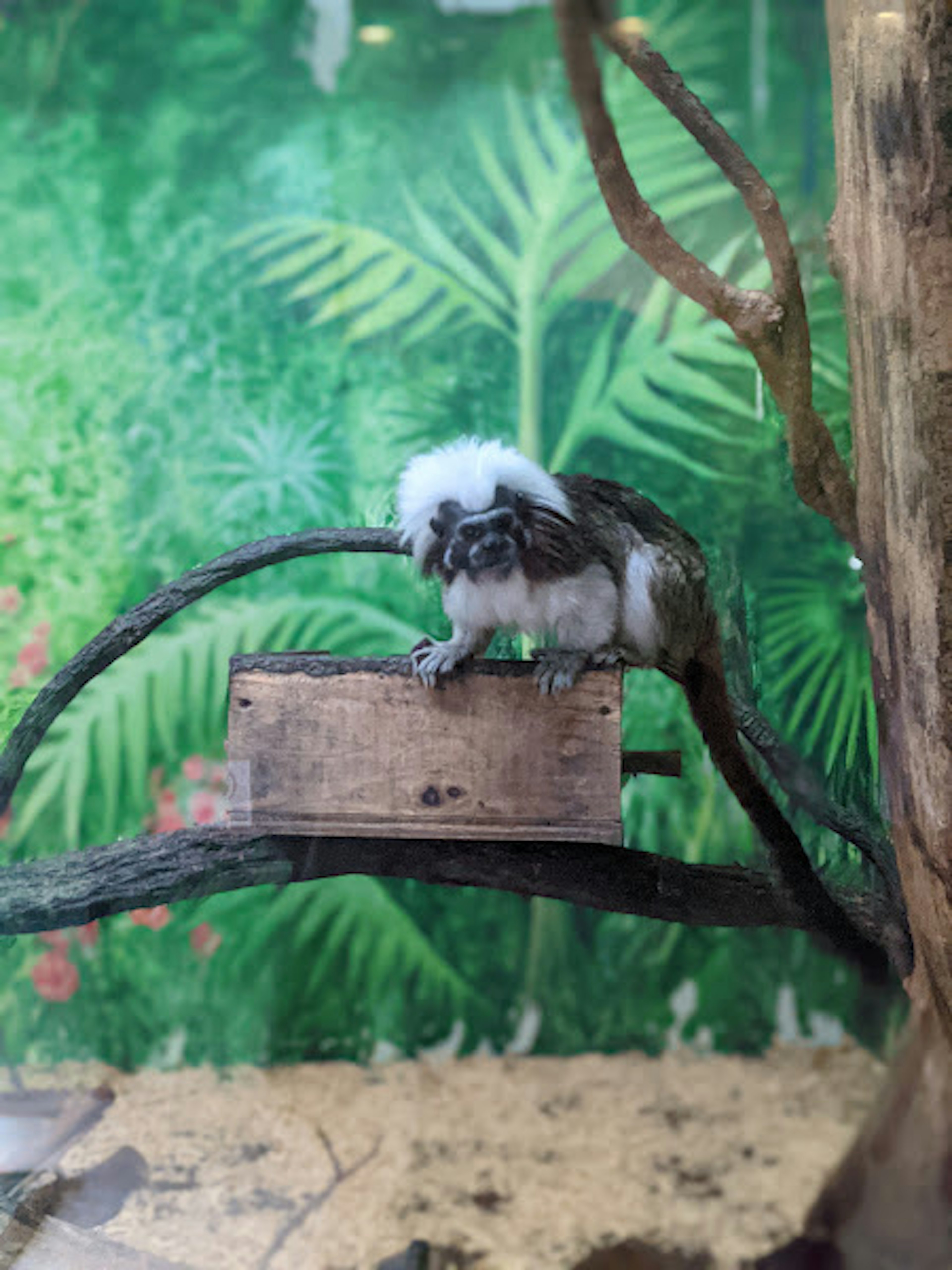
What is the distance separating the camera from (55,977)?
6.27 ft

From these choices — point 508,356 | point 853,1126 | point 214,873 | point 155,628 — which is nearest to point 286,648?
point 155,628

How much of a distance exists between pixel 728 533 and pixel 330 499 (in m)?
0.77

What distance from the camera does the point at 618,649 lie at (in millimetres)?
1929

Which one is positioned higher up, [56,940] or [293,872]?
[293,872]

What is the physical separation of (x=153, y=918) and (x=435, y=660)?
75 centimetres

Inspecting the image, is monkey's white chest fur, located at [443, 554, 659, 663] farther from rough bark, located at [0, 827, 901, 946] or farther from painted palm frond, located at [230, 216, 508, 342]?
painted palm frond, located at [230, 216, 508, 342]

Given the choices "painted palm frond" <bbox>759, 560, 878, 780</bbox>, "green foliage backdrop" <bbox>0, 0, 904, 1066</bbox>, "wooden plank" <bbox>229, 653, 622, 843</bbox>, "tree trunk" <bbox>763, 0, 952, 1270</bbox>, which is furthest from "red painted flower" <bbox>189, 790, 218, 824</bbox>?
"tree trunk" <bbox>763, 0, 952, 1270</bbox>

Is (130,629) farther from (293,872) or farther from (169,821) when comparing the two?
(293,872)

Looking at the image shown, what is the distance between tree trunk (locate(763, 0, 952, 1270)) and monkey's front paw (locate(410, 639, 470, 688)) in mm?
673

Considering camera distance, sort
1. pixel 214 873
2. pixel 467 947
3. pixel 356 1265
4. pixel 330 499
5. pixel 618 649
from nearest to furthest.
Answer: pixel 356 1265, pixel 214 873, pixel 618 649, pixel 330 499, pixel 467 947

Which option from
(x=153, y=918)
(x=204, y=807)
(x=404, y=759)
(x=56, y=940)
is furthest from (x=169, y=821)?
(x=404, y=759)

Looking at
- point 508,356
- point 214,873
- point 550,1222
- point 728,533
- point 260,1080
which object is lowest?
point 550,1222

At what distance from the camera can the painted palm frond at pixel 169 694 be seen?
80.4 inches

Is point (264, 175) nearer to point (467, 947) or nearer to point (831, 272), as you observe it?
point (831, 272)
